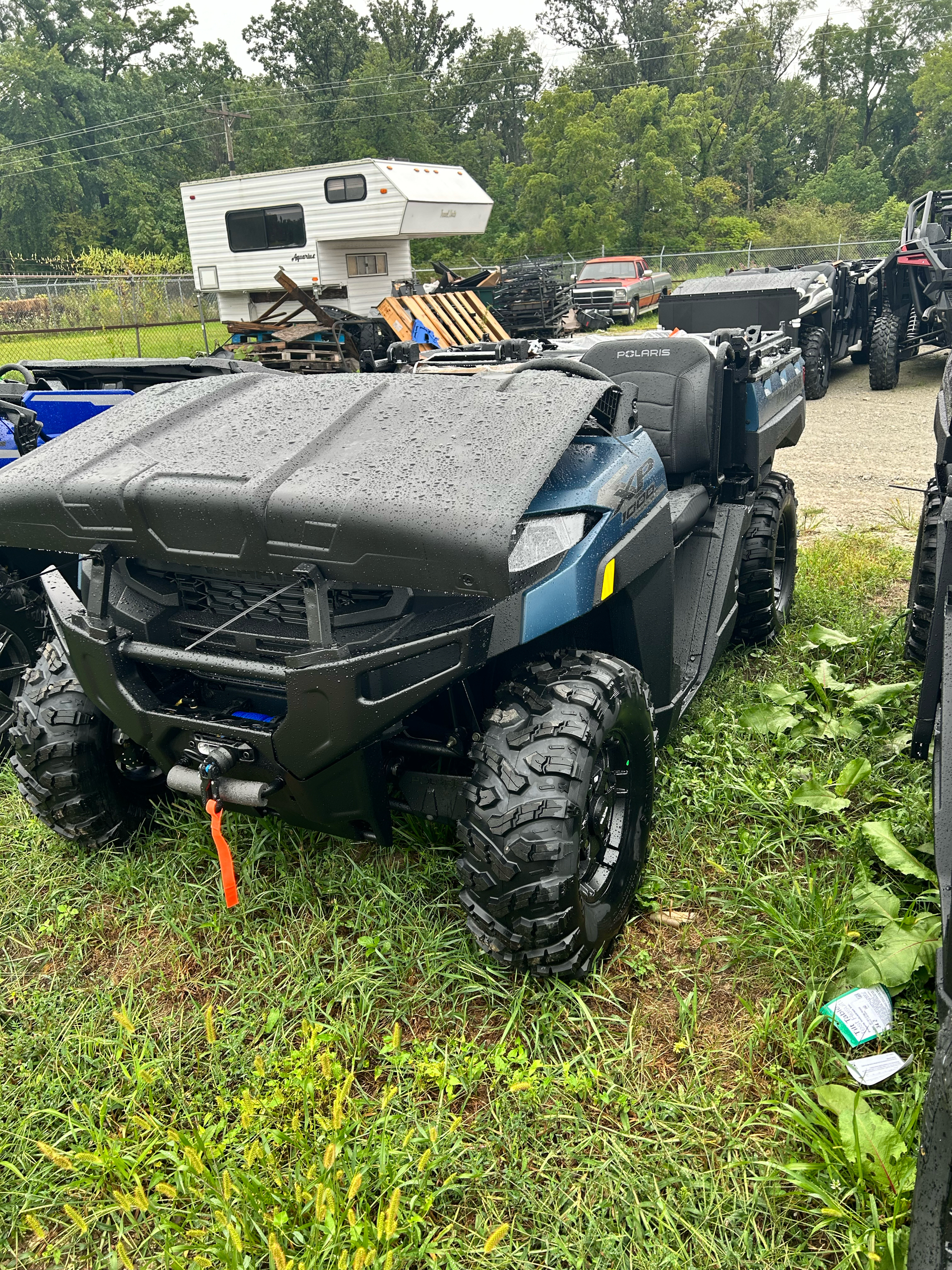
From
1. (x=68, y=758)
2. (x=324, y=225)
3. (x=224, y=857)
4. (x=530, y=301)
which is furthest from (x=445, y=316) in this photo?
(x=224, y=857)

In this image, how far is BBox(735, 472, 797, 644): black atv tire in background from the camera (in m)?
4.23

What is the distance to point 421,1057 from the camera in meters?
2.36

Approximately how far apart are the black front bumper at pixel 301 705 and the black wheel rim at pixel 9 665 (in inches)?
58.6

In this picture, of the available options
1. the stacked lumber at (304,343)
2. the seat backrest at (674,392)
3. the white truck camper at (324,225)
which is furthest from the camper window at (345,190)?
→ the seat backrest at (674,392)

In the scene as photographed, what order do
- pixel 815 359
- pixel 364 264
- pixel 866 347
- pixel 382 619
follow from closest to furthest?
pixel 382 619 → pixel 815 359 → pixel 866 347 → pixel 364 264

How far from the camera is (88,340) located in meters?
20.4

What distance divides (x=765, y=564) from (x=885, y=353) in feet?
29.7

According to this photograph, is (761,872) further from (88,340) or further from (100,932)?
(88,340)

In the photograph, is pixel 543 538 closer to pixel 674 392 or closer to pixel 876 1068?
pixel 876 1068

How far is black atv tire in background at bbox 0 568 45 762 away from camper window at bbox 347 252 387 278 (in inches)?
601

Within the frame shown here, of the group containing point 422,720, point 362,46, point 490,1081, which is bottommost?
point 490,1081

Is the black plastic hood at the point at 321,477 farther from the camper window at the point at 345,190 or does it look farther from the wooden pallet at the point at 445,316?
the camper window at the point at 345,190

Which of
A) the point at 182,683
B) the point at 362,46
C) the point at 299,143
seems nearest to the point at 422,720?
the point at 182,683

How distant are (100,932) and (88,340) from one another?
66.1ft
